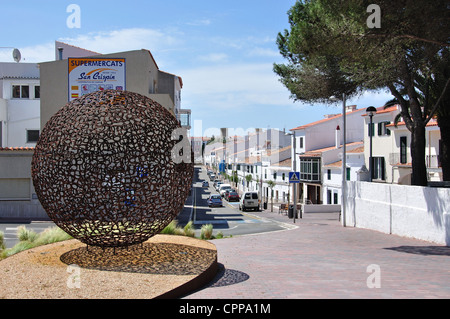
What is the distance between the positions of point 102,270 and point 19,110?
109ft

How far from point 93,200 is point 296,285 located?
155 inches

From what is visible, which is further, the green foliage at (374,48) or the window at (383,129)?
the window at (383,129)

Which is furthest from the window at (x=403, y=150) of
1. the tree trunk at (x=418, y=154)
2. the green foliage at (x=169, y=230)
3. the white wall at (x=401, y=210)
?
the green foliage at (x=169, y=230)

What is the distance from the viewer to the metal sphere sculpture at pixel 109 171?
27.0ft

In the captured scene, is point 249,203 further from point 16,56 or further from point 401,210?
point 16,56

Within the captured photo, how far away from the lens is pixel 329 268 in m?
9.54

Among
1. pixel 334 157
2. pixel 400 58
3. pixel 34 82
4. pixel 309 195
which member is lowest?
pixel 309 195

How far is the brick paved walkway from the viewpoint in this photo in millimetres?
7414

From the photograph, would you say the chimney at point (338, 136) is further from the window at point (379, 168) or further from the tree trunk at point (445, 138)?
the tree trunk at point (445, 138)

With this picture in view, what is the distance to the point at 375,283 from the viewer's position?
315 inches

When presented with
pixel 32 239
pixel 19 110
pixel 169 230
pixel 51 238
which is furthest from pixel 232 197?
pixel 51 238

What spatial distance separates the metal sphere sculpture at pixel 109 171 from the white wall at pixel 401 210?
8.06 m
